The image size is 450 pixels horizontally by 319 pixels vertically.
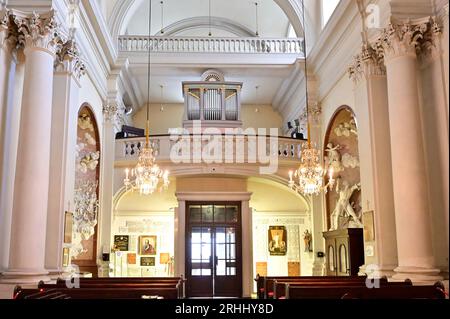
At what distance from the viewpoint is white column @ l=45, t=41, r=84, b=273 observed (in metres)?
7.87

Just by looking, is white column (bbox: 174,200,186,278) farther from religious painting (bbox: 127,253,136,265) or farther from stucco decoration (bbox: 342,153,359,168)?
stucco decoration (bbox: 342,153,359,168)

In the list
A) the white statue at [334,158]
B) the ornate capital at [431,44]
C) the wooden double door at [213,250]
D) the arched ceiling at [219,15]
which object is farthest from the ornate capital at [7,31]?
the arched ceiling at [219,15]

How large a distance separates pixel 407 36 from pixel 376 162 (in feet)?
7.08

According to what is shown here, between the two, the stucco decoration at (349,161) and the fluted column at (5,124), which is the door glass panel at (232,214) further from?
the fluted column at (5,124)

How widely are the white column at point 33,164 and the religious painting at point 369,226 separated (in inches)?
211

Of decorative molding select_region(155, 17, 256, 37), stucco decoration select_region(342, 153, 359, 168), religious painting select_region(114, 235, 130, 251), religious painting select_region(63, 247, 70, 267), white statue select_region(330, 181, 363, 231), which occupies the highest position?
decorative molding select_region(155, 17, 256, 37)

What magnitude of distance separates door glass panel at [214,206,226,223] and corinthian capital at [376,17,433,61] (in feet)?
24.5

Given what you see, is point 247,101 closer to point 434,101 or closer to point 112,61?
point 112,61

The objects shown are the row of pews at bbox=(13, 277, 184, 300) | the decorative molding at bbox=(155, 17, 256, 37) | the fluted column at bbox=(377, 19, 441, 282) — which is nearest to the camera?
the row of pews at bbox=(13, 277, 184, 300)

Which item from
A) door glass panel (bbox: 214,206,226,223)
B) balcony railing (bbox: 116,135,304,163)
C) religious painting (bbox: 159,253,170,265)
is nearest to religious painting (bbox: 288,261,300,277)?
door glass panel (bbox: 214,206,226,223)

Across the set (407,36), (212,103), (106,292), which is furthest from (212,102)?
(106,292)

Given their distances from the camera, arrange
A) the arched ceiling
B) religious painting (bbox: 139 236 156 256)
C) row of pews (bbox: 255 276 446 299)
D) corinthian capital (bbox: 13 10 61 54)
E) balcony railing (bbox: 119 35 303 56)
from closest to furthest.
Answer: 1. row of pews (bbox: 255 276 446 299)
2. corinthian capital (bbox: 13 10 61 54)
3. balcony railing (bbox: 119 35 303 56)
4. religious painting (bbox: 139 236 156 256)
5. the arched ceiling

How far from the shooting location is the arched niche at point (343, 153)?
10.3 metres

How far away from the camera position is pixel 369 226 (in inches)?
333
